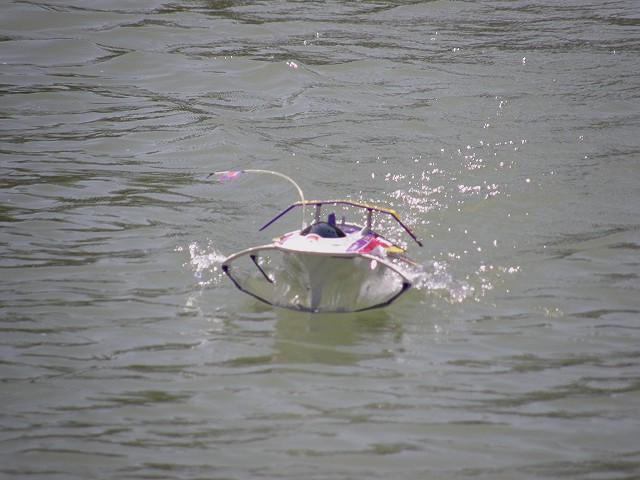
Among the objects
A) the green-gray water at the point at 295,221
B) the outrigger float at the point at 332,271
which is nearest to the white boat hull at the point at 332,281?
the outrigger float at the point at 332,271

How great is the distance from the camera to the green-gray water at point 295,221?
20.5ft

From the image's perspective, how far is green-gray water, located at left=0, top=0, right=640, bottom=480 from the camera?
624 centimetres

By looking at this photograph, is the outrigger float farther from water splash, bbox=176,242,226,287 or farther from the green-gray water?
water splash, bbox=176,242,226,287

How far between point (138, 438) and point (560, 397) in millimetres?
2936

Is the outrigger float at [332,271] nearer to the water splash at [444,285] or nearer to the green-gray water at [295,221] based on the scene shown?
the green-gray water at [295,221]

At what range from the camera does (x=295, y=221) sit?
10281 mm

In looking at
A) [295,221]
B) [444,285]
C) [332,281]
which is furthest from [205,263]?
[444,285]

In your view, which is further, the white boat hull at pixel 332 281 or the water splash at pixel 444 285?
the water splash at pixel 444 285

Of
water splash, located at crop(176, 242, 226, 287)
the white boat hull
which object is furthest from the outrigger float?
water splash, located at crop(176, 242, 226, 287)

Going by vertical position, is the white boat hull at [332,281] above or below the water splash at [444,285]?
above

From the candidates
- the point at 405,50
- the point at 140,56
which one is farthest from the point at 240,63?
the point at 405,50

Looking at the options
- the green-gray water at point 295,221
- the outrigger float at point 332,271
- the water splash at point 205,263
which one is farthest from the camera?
the water splash at point 205,263

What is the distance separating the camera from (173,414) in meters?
6.45

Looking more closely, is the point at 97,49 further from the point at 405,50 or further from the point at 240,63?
the point at 405,50
